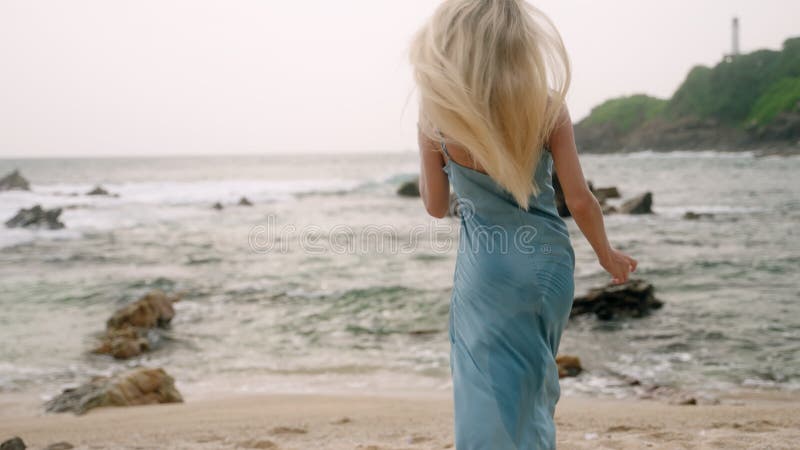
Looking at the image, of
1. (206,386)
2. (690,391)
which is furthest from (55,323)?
(690,391)

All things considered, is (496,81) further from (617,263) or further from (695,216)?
(695,216)

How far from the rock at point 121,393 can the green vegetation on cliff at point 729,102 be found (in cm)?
Answer: 7098

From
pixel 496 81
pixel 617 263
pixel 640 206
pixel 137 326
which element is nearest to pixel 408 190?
pixel 640 206

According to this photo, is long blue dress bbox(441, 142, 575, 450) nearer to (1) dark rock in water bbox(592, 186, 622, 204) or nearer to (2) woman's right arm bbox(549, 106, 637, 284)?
(2) woman's right arm bbox(549, 106, 637, 284)

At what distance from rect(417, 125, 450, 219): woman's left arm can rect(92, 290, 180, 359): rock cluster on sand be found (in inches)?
228

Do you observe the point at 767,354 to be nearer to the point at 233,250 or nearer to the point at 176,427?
the point at 176,427

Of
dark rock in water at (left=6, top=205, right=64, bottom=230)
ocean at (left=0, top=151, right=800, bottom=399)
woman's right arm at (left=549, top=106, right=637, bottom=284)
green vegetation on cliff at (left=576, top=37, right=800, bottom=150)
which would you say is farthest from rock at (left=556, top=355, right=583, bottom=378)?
green vegetation on cliff at (left=576, top=37, right=800, bottom=150)

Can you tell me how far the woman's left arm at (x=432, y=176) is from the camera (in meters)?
2.27

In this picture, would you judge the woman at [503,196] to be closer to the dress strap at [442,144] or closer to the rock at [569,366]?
the dress strap at [442,144]

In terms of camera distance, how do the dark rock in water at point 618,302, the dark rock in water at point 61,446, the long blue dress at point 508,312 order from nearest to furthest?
the long blue dress at point 508,312
the dark rock in water at point 61,446
the dark rock in water at point 618,302

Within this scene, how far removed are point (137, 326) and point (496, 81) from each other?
22.9ft

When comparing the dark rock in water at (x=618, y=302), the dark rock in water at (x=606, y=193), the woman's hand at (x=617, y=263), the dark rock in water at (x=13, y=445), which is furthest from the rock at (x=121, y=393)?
the dark rock in water at (x=606, y=193)

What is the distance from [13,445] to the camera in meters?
3.77

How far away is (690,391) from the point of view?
5.58m
